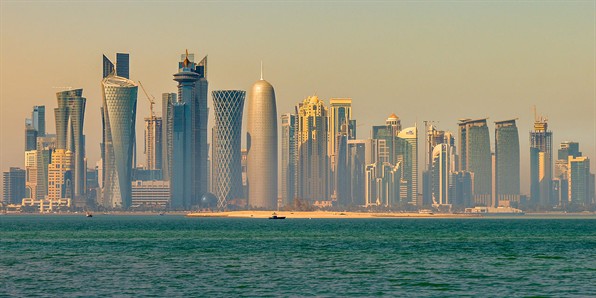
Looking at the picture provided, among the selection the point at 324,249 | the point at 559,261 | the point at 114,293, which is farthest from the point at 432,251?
the point at 114,293

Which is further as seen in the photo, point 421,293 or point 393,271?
point 393,271

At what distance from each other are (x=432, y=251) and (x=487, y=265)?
1097 inches

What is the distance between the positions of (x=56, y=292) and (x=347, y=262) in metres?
39.5

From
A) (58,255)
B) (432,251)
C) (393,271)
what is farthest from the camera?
(432,251)

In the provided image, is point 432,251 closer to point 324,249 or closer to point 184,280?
point 324,249

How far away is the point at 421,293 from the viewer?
3041 inches

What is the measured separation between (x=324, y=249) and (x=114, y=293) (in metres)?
62.6

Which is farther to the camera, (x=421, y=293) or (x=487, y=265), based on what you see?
(x=487, y=265)

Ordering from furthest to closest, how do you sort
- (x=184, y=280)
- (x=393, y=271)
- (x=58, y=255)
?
(x=58, y=255)
(x=393, y=271)
(x=184, y=280)

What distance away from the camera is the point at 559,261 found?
4429 inches

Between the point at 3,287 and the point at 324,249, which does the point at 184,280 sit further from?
the point at 324,249

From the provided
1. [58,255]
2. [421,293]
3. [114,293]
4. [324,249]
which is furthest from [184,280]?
[324,249]

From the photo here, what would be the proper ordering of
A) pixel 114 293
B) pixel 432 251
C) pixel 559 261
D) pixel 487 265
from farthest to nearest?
pixel 432 251
pixel 559 261
pixel 487 265
pixel 114 293

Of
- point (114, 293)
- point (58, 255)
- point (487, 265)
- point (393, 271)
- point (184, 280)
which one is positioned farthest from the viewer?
point (58, 255)
